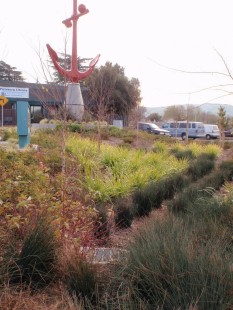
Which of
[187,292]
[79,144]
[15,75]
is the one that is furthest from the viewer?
[15,75]

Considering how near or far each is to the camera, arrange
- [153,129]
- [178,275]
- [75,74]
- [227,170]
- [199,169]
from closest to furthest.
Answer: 1. [178,275]
2. [227,170]
3. [199,169]
4. [75,74]
5. [153,129]

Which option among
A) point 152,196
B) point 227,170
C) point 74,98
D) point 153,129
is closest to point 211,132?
point 153,129

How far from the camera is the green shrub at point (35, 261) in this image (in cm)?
295

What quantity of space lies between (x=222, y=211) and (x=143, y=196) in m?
1.85

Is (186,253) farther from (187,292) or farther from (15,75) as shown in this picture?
(15,75)

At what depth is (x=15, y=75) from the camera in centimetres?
4431

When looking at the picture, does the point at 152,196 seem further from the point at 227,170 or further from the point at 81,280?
the point at 227,170

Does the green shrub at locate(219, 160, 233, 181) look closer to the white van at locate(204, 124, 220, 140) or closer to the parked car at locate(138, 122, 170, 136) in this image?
the parked car at locate(138, 122, 170, 136)

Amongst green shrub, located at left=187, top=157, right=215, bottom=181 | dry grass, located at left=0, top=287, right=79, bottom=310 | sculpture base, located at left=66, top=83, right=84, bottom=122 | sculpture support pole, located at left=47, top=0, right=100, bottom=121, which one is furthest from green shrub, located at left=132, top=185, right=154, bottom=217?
sculpture base, located at left=66, top=83, right=84, bottom=122

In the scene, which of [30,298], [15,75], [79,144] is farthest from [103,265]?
[15,75]

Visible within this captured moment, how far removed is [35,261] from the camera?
3.01 m

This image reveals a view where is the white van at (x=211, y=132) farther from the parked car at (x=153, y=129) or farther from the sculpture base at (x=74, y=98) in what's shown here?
the sculpture base at (x=74, y=98)

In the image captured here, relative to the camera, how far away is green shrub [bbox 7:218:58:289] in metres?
2.95

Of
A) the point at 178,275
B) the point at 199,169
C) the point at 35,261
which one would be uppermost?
the point at 178,275
